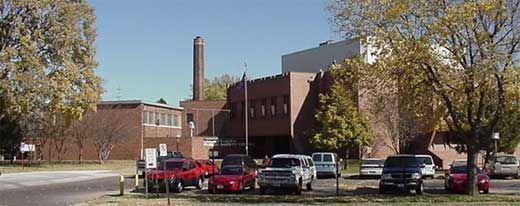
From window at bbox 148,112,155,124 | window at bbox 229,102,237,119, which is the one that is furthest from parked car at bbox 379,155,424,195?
window at bbox 148,112,155,124

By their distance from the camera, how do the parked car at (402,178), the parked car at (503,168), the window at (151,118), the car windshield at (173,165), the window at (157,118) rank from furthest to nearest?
the window at (157,118)
the window at (151,118)
the parked car at (503,168)
the car windshield at (173,165)
the parked car at (402,178)

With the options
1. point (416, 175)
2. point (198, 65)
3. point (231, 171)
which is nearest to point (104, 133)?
point (198, 65)

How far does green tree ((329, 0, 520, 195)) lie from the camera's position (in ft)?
87.4

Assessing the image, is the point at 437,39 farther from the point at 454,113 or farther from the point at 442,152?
the point at 442,152

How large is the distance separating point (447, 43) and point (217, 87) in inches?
4624

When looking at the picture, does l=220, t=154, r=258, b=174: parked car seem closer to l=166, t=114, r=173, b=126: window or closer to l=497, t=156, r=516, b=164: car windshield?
l=497, t=156, r=516, b=164: car windshield

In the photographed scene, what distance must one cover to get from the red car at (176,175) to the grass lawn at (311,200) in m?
3.67

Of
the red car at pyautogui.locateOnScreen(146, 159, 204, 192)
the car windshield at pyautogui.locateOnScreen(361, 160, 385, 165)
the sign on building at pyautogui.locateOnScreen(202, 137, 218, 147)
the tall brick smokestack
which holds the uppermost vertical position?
the tall brick smokestack

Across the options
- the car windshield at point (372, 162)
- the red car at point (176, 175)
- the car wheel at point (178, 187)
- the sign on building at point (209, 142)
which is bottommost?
the car wheel at point (178, 187)

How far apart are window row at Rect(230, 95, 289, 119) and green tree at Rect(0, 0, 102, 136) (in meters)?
19.2

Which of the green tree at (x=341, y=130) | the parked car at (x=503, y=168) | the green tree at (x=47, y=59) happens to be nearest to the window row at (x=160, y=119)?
the green tree at (x=47, y=59)

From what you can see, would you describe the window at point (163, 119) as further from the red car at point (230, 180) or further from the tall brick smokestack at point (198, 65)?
the red car at point (230, 180)

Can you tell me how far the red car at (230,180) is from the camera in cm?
3425

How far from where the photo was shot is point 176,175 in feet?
117
